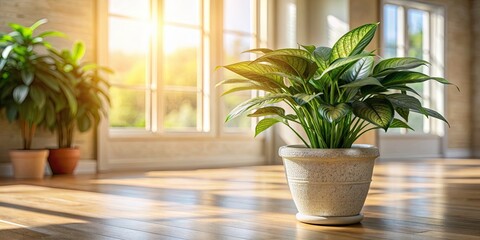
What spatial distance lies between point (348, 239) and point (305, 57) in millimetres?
726

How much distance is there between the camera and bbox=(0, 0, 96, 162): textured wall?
18.7 feet

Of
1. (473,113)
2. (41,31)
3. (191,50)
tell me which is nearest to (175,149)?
(191,50)

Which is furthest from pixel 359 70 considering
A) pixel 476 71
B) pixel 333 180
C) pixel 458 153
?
pixel 476 71

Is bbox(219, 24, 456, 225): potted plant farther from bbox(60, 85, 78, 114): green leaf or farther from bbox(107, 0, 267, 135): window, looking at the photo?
bbox(107, 0, 267, 135): window

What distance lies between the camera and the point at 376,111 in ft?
7.66

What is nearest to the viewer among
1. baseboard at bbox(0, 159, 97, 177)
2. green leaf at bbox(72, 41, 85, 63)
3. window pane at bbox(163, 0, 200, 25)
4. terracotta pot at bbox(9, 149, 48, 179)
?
terracotta pot at bbox(9, 149, 48, 179)

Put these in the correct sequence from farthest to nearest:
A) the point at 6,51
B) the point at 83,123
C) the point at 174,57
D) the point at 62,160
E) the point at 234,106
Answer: the point at 234,106
the point at 174,57
the point at 83,123
the point at 62,160
the point at 6,51

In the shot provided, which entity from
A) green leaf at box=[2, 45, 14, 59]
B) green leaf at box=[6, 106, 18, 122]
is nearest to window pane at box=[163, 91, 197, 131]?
green leaf at box=[6, 106, 18, 122]

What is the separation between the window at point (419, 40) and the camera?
921 cm

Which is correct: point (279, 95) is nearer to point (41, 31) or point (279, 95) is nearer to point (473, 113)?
point (41, 31)

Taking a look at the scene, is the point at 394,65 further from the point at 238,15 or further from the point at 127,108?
the point at 238,15

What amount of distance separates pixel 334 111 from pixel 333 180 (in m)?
0.31

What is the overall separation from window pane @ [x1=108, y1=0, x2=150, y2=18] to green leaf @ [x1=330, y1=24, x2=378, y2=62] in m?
4.58

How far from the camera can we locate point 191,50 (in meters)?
7.45
